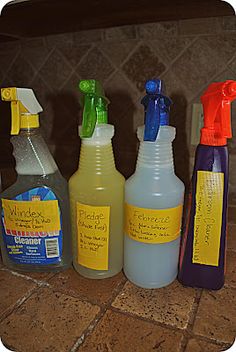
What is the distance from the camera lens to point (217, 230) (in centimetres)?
43

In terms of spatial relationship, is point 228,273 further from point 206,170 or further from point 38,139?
point 38,139

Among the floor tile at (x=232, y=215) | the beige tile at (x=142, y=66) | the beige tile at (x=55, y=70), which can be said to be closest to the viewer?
the floor tile at (x=232, y=215)

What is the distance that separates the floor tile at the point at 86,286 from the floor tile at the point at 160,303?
2 centimetres

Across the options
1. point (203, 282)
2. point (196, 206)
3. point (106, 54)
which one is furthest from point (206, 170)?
point (106, 54)

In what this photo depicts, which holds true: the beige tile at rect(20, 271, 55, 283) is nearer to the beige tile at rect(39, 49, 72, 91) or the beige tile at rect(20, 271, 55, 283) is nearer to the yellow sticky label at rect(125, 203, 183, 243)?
the yellow sticky label at rect(125, 203, 183, 243)

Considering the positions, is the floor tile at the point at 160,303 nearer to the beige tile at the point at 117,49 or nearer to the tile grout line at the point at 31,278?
the tile grout line at the point at 31,278

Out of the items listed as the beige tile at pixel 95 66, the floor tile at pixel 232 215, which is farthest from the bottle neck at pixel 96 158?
the beige tile at pixel 95 66

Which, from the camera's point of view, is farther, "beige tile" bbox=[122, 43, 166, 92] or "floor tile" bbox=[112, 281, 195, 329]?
"beige tile" bbox=[122, 43, 166, 92]

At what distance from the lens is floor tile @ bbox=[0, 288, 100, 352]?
0.36 m

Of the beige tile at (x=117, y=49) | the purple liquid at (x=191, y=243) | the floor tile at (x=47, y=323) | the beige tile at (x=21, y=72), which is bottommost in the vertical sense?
the floor tile at (x=47, y=323)

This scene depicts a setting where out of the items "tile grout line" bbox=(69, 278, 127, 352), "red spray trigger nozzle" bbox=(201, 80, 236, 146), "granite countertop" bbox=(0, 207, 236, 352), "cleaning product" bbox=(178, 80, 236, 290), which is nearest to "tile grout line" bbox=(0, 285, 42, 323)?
"granite countertop" bbox=(0, 207, 236, 352)

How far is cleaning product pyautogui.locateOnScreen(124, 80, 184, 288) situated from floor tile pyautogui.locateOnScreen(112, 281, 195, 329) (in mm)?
30

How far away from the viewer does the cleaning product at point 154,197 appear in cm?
41

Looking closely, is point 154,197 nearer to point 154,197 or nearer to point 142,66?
point 154,197
